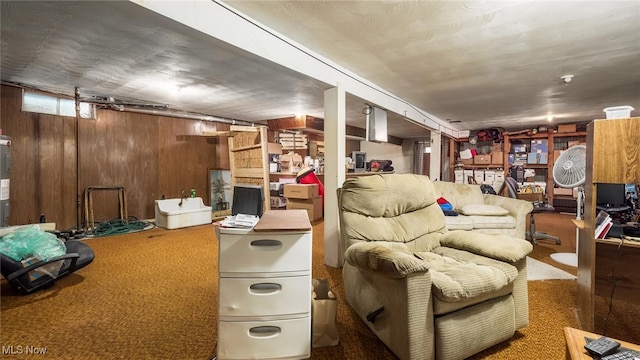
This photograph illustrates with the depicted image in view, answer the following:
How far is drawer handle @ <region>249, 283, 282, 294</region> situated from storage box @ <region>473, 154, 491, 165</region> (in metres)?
7.12

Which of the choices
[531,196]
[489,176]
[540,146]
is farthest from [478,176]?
[531,196]

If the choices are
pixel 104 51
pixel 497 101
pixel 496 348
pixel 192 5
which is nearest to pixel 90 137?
pixel 104 51

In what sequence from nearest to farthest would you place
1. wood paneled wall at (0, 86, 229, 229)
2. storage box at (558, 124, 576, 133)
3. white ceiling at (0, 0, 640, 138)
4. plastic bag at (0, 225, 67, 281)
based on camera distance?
white ceiling at (0, 0, 640, 138), plastic bag at (0, 225, 67, 281), wood paneled wall at (0, 86, 229, 229), storage box at (558, 124, 576, 133)

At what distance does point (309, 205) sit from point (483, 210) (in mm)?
2825

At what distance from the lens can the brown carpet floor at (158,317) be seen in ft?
5.18

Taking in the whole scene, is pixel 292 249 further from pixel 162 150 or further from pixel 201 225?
pixel 162 150

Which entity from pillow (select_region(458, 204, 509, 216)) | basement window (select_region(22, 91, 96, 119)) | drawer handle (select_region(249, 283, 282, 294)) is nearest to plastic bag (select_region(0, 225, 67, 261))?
drawer handle (select_region(249, 283, 282, 294))

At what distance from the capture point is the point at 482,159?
7.02 m

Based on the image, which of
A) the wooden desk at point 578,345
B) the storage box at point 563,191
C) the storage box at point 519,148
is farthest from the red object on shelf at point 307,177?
the storage box at point 563,191

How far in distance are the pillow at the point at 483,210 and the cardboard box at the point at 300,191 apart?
255cm

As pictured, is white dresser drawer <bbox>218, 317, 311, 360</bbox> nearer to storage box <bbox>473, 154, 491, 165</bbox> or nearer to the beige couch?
the beige couch

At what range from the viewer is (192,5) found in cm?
163

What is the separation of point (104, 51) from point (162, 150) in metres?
2.79

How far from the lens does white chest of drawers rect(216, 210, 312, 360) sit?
55.2 inches
